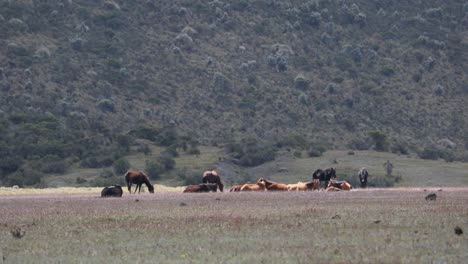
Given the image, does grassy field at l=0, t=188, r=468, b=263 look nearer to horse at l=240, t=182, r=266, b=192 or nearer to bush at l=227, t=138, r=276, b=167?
horse at l=240, t=182, r=266, b=192

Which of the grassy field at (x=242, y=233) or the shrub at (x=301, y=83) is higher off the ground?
the shrub at (x=301, y=83)

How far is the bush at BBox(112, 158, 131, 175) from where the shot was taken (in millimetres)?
72438

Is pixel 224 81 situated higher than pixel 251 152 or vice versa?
pixel 224 81

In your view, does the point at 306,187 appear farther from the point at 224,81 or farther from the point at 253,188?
the point at 224,81

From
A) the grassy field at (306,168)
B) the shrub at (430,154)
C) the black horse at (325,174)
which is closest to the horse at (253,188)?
Answer: the black horse at (325,174)

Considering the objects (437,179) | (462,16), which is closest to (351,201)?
(437,179)

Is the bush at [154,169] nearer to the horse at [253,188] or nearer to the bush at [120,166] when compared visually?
the bush at [120,166]

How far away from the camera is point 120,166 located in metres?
73.0

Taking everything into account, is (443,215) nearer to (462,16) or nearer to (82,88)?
(82,88)

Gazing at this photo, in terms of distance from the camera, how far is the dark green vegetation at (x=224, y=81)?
82.1 m

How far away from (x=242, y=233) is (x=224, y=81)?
74141 mm

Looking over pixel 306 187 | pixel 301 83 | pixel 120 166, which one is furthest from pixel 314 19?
pixel 306 187

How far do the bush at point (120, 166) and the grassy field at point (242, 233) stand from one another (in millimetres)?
38806

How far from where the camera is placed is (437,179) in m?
64.6
